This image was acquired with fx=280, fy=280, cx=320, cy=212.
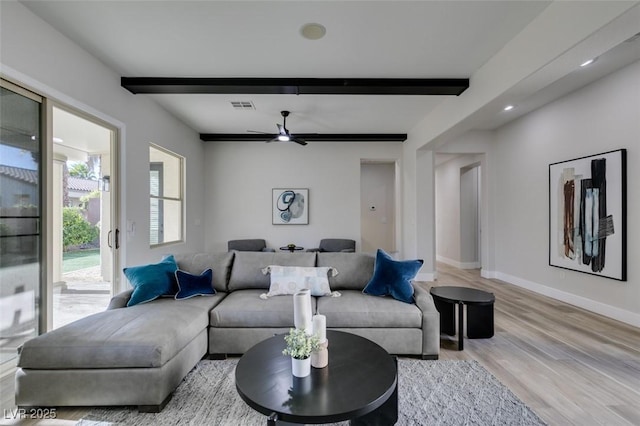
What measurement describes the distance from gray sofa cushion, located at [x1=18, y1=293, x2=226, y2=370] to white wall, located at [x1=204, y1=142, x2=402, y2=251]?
382 centimetres

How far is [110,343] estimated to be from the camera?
1822 millimetres

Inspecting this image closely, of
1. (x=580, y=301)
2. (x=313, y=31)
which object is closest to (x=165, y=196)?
(x=313, y=31)

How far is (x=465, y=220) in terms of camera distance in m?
6.76

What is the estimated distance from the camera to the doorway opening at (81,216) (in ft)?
8.97

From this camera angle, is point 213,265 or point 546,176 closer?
point 213,265

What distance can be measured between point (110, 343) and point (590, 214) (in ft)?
17.5

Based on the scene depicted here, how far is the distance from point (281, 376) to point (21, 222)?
2471 millimetres

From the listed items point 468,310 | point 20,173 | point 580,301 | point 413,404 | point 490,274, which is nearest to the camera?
point 413,404

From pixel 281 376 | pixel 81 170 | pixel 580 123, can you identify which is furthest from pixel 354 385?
pixel 580 123

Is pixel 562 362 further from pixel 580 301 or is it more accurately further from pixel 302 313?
pixel 302 313

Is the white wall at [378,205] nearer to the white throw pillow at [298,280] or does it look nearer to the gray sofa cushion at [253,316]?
the white throw pillow at [298,280]

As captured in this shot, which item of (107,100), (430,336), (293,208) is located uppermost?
(107,100)

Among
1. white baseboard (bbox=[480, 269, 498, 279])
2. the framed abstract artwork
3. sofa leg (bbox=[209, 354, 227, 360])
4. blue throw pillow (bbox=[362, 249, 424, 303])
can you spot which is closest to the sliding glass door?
sofa leg (bbox=[209, 354, 227, 360])

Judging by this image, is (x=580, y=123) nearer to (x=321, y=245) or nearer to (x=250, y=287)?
(x=321, y=245)
